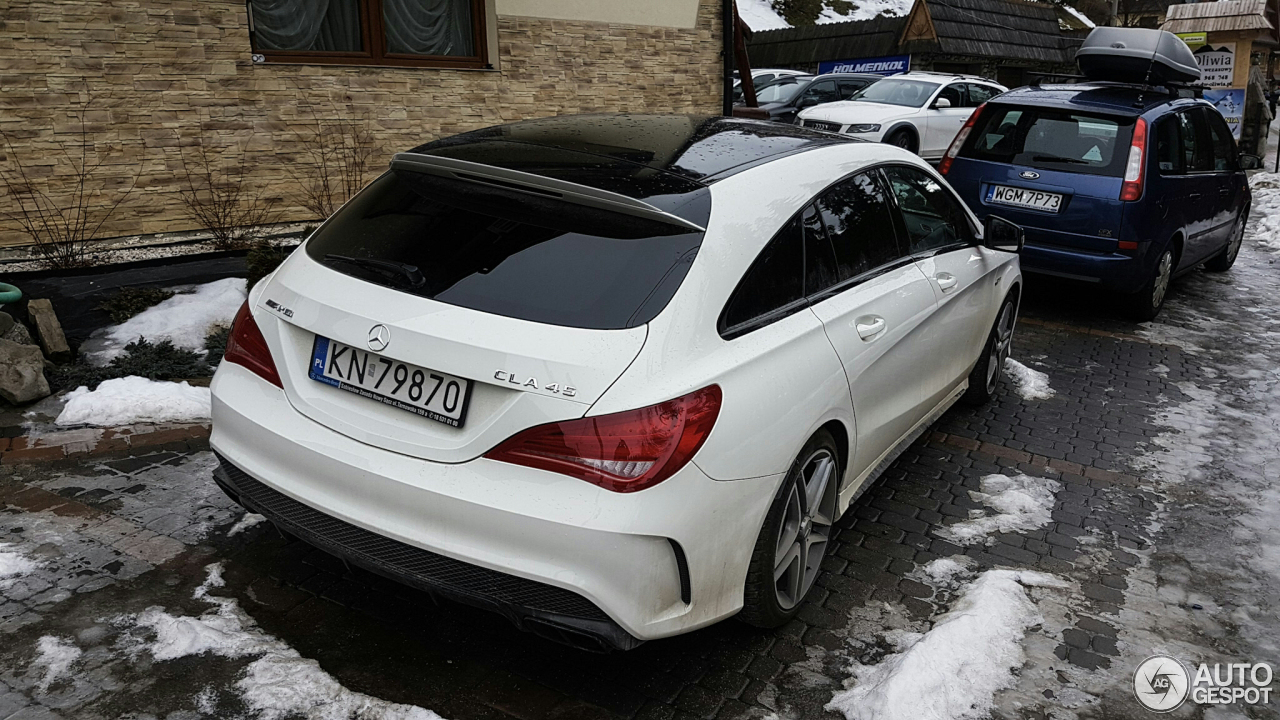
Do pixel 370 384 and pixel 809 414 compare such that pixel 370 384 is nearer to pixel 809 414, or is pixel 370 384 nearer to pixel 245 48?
pixel 809 414

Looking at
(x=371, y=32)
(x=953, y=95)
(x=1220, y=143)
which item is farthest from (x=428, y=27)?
(x=953, y=95)

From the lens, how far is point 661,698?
297 centimetres

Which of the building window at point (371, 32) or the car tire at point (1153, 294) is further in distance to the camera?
the car tire at point (1153, 294)

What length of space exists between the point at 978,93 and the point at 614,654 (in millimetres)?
17248

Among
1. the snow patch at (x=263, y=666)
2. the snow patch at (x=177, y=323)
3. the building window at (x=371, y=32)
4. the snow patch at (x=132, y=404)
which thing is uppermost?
the building window at (x=371, y=32)

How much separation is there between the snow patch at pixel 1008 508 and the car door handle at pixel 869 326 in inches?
43.2

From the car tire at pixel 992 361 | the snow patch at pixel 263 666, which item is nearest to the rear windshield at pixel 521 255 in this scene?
the snow patch at pixel 263 666

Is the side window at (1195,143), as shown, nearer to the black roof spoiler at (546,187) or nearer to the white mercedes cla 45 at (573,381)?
the white mercedes cla 45 at (573,381)

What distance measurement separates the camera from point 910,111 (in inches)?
637

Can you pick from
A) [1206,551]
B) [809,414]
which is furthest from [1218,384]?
[809,414]

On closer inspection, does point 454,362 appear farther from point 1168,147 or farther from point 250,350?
point 1168,147

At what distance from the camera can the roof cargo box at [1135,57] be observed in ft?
28.8

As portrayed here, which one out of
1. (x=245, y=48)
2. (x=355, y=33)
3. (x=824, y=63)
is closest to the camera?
(x=245, y=48)

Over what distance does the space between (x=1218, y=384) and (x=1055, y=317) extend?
1751mm
